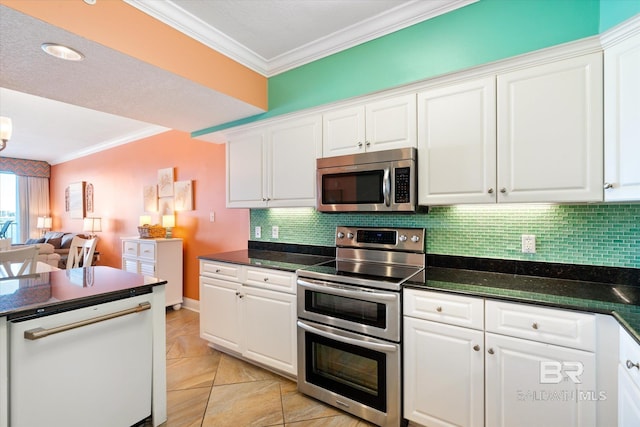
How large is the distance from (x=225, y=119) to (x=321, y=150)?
1.15m

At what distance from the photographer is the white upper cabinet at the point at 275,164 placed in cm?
244

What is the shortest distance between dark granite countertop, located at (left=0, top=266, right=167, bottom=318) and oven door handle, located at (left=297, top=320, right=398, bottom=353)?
3.34 feet

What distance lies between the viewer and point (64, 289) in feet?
5.24

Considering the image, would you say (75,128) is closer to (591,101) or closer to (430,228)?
(430,228)

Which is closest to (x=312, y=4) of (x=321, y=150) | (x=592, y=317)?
(x=321, y=150)

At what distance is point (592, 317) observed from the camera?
127 centimetres

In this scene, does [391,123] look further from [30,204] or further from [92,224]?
[30,204]

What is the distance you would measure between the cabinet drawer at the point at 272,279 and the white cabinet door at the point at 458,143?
3.57 feet

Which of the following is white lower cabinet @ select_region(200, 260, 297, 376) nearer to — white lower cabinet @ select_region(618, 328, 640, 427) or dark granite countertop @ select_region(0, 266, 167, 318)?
dark granite countertop @ select_region(0, 266, 167, 318)

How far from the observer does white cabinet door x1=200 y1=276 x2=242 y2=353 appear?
254cm

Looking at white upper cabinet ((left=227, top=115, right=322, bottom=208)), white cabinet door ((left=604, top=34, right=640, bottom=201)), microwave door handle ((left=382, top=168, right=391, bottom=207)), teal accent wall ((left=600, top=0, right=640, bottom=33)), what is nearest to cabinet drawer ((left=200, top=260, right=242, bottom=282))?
white upper cabinet ((left=227, top=115, right=322, bottom=208))

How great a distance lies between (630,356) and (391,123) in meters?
1.63

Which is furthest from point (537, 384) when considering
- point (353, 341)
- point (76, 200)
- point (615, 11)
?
point (76, 200)

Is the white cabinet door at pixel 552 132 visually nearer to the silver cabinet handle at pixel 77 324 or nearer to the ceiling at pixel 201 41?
the ceiling at pixel 201 41
